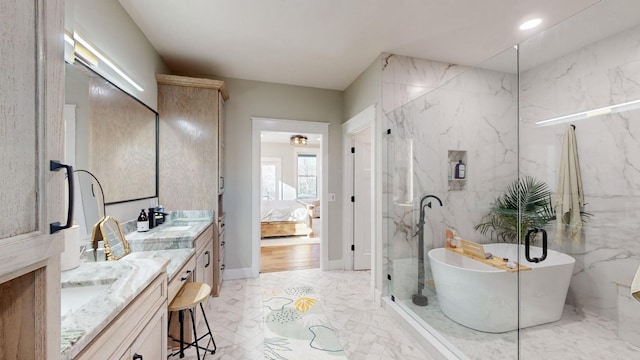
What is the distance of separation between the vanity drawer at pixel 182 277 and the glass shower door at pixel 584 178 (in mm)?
2463

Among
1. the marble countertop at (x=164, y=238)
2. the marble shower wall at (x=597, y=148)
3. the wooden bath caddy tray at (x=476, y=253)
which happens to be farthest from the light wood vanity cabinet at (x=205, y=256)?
the marble shower wall at (x=597, y=148)

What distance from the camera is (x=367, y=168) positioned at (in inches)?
153

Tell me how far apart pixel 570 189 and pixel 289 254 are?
12.2ft

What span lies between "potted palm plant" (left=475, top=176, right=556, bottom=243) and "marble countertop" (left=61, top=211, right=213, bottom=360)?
2553mm

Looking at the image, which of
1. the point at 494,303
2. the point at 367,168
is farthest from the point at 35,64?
the point at 367,168

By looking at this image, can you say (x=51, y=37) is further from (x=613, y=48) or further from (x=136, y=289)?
(x=613, y=48)

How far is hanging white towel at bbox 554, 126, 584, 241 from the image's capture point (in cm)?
192

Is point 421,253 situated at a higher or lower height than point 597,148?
lower

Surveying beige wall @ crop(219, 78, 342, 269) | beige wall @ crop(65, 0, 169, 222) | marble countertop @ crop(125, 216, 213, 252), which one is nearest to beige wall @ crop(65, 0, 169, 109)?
beige wall @ crop(65, 0, 169, 222)

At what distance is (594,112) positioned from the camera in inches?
73.0

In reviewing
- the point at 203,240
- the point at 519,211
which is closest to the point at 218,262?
the point at 203,240

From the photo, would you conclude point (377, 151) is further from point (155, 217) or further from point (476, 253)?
point (155, 217)

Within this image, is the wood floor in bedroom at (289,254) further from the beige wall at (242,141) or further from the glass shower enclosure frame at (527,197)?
the glass shower enclosure frame at (527,197)

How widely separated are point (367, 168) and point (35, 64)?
3576mm
